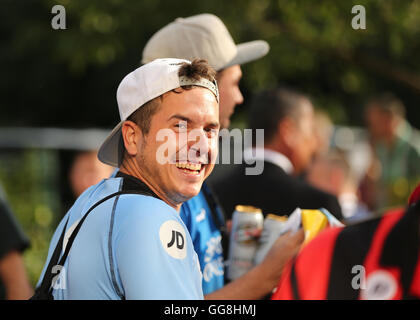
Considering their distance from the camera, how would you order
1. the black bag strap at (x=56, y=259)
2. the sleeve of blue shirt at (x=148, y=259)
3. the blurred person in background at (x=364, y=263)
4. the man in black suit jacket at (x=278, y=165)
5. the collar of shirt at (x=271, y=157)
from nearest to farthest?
1. the blurred person in background at (x=364, y=263)
2. the sleeve of blue shirt at (x=148, y=259)
3. the black bag strap at (x=56, y=259)
4. the man in black suit jacket at (x=278, y=165)
5. the collar of shirt at (x=271, y=157)

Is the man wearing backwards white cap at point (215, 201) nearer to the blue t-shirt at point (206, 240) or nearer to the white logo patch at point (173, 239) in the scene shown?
the blue t-shirt at point (206, 240)

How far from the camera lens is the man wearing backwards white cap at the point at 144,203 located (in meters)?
1.57

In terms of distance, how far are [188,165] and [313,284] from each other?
67 cm

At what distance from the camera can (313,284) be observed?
1389 mm

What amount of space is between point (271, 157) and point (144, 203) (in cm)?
233

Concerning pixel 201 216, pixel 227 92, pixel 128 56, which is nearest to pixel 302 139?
pixel 227 92

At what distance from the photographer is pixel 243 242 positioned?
2795 mm

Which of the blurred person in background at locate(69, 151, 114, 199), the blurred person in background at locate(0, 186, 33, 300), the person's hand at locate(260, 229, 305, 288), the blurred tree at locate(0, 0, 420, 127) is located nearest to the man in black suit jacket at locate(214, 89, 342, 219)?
→ the person's hand at locate(260, 229, 305, 288)

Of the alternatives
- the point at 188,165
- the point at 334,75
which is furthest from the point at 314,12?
the point at 188,165

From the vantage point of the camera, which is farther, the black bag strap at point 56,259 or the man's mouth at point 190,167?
the man's mouth at point 190,167

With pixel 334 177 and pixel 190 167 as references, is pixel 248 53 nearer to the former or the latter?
pixel 190 167

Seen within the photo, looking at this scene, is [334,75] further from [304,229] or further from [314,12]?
[304,229]

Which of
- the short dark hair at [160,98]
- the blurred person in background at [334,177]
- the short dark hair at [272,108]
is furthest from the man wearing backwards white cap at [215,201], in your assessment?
the blurred person in background at [334,177]

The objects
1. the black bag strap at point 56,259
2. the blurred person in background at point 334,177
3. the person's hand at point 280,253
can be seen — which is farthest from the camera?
the blurred person in background at point 334,177
